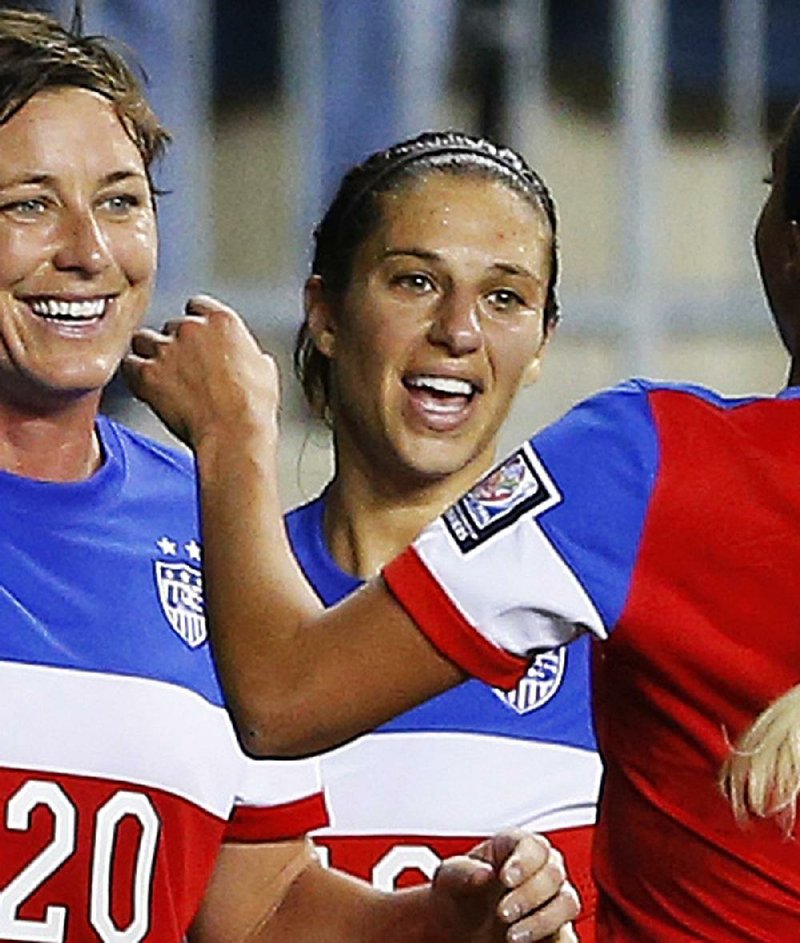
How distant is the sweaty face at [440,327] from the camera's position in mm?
3113

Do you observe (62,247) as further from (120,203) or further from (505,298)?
(505,298)

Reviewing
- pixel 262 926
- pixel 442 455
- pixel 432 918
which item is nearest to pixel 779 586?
pixel 432 918

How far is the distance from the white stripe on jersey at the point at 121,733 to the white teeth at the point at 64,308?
13.8 inches

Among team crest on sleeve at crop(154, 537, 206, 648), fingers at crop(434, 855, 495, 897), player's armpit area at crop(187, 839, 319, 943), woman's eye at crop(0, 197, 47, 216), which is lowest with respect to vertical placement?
player's armpit area at crop(187, 839, 319, 943)

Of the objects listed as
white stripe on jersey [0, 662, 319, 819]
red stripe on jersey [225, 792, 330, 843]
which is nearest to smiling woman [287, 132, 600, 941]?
red stripe on jersey [225, 792, 330, 843]

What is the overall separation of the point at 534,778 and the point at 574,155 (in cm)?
643

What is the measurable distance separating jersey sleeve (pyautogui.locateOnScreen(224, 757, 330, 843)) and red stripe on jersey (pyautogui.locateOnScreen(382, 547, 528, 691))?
2.02 feet

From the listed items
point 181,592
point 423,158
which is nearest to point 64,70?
point 181,592

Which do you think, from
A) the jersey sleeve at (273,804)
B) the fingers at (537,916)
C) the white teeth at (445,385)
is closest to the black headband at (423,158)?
the white teeth at (445,385)

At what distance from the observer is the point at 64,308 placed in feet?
8.72

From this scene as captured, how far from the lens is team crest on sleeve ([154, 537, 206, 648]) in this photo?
2.68 meters

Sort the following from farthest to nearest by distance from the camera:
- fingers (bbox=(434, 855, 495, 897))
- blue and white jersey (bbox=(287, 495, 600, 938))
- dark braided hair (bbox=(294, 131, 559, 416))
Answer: dark braided hair (bbox=(294, 131, 559, 416))
blue and white jersey (bbox=(287, 495, 600, 938))
fingers (bbox=(434, 855, 495, 897))

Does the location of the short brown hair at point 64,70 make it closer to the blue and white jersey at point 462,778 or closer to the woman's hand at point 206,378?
the woman's hand at point 206,378

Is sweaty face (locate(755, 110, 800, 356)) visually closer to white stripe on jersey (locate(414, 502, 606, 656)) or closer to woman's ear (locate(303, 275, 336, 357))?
white stripe on jersey (locate(414, 502, 606, 656))
